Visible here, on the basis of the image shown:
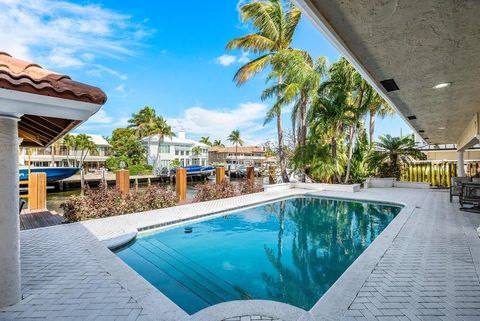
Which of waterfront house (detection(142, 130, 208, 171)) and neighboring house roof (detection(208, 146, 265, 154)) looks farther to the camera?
neighboring house roof (detection(208, 146, 265, 154))

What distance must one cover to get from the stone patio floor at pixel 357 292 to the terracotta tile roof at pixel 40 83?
268 centimetres

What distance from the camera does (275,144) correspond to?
65.7 ft

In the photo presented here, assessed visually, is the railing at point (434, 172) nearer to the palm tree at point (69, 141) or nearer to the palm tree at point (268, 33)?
the palm tree at point (268, 33)

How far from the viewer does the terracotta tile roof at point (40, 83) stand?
8.88 ft

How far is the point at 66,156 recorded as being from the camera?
151 feet

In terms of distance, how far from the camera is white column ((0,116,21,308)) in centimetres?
325

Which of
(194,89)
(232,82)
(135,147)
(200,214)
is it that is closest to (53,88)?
(200,214)

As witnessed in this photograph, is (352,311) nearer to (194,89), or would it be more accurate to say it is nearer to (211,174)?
(211,174)

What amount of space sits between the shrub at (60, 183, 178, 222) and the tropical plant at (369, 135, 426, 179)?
14.0 meters

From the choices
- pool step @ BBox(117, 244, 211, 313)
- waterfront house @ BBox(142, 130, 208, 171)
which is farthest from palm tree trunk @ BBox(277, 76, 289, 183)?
waterfront house @ BBox(142, 130, 208, 171)

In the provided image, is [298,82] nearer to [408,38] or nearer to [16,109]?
[408,38]

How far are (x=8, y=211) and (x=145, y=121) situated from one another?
4794 cm

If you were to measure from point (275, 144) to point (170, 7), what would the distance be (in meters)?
15.1

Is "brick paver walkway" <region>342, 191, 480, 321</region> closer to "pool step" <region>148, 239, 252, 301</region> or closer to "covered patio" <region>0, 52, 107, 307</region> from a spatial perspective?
"pool step" <region>148, 239, 252, 301</region>
